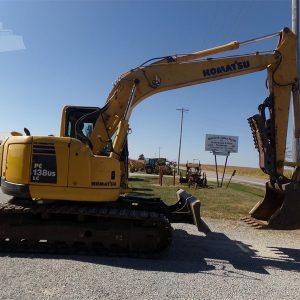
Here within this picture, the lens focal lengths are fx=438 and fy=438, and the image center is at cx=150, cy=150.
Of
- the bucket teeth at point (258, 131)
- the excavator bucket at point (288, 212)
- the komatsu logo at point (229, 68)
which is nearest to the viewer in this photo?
the excavator bucket at point (288, 212)

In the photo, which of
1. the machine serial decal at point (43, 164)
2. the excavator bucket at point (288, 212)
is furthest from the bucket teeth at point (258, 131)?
the machine serial decal at point (43, 164)

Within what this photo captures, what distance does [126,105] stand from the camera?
9852 mm

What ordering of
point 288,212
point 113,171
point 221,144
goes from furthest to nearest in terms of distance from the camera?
point 221,144, point 288,212, point 113,171

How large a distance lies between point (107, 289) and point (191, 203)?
3.56m

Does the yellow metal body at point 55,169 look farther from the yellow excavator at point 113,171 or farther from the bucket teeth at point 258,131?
the bucket teeth at point 258,131

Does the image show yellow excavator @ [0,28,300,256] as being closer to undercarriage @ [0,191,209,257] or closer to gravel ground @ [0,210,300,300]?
undercarriage @ [0,191,209,257]

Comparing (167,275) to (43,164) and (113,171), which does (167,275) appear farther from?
(43,164)

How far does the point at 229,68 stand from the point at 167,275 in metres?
5.27

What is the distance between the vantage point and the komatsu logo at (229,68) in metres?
10.2

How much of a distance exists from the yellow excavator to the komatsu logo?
0.08 feet

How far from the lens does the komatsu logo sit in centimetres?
1023

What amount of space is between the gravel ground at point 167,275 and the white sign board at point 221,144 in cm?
3179

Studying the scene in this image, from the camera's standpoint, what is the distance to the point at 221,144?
42.3 m

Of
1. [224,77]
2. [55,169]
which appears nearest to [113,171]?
[55,169]
